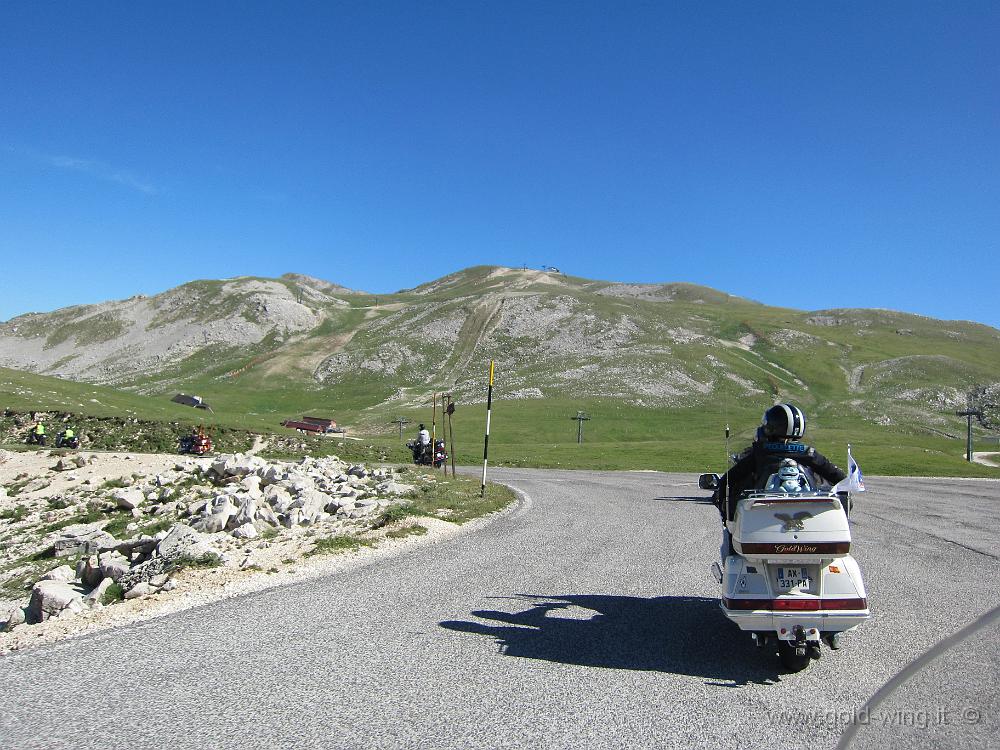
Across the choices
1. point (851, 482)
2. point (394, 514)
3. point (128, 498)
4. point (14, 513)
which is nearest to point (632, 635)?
point (851, 482)

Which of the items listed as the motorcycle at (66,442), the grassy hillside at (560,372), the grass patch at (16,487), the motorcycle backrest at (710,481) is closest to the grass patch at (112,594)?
the motorcycle backrest at (710,481)

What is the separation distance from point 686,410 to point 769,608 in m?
94.9

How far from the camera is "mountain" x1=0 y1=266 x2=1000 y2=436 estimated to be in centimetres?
11031

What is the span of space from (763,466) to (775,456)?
170mm

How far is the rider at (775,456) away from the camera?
7.01 metres

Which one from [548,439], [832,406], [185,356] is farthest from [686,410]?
[185,356]

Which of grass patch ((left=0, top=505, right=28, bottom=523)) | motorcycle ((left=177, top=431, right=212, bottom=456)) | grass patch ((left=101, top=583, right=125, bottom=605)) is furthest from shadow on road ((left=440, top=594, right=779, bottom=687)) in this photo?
motorcycle ((left=177, top=431, right=212, bottom=456))

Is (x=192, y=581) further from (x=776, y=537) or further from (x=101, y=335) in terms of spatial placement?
(x=101, y=335)

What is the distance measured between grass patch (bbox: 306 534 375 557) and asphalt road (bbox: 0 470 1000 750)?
4.15ft

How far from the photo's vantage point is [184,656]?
6688 mm

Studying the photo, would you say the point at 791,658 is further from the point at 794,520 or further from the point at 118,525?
the point at 118,525

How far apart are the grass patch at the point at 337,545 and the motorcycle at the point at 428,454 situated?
61.4ft

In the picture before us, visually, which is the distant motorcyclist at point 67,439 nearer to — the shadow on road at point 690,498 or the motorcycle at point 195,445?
the motorcycle at point 195,445

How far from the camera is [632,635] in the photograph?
7484 millimetres
